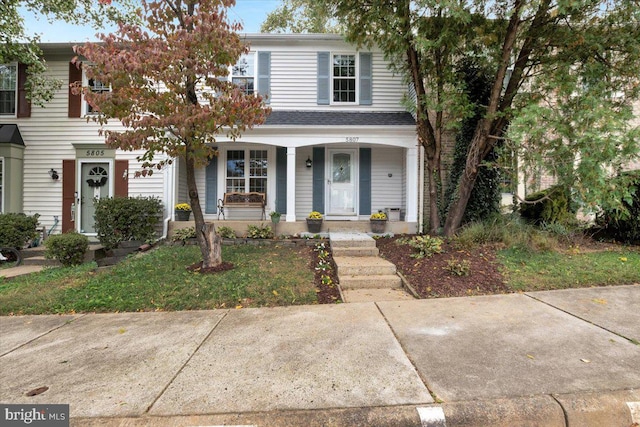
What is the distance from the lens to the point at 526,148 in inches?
222

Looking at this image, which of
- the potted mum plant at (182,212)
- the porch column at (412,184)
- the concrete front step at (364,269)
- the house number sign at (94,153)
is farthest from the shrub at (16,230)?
the porch column at (412,184)

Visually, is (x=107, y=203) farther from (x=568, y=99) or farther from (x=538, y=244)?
(x=568, y=99)

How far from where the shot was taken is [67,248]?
7.09m

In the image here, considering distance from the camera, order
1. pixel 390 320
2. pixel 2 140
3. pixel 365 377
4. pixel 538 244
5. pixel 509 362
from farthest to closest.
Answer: pixel 2 140, pixel 538 244, pixel 390 320, pixel 509 362, pixel 365 377

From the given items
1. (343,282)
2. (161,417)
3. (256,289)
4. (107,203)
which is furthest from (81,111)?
(161,417)

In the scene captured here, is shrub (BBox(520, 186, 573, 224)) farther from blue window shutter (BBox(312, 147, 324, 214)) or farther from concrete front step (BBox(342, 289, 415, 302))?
blue window shutter (BBox(312, 147, 324, 214))

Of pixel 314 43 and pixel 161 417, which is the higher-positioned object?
pixel 314 43

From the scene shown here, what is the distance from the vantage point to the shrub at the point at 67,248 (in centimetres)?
704

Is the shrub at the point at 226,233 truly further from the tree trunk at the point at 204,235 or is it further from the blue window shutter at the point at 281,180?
the tree trunk at the point at 204,235

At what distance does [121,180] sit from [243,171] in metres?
3.42

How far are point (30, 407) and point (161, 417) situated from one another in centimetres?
98

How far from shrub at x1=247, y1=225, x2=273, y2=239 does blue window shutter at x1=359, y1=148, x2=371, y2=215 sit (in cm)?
305

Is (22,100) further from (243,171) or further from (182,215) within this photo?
(243,171)

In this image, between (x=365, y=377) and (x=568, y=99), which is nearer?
(x=365, y=377)
